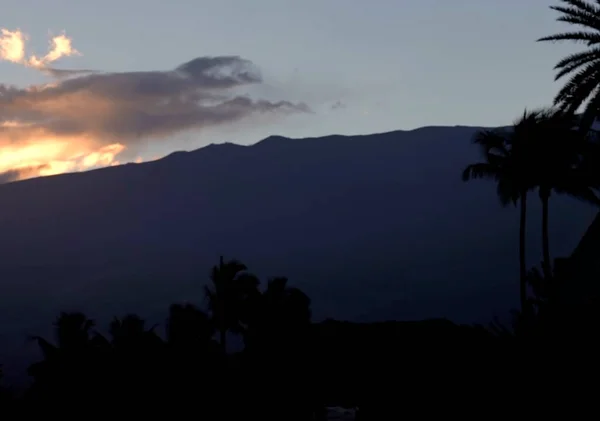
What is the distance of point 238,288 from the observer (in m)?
54.9

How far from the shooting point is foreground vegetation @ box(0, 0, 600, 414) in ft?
49.6

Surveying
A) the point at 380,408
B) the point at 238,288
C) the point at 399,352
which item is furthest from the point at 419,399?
the point at 238,288

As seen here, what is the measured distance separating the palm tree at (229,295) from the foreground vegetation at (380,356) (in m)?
1.82

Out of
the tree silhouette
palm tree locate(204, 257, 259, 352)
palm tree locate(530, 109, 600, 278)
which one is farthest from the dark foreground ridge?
palm tree locate(530, 109, 600, 278)

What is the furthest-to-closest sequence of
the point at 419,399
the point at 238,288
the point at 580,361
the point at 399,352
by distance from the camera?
1. the point at 238,288
2. the point at 399,352
3. the point at 419,399
4. the point at 580,361

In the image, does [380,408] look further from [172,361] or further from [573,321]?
[172,361]

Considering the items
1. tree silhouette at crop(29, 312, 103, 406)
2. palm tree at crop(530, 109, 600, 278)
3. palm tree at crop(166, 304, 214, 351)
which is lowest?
tree silhouette at crop(29, 312, 103, 406)

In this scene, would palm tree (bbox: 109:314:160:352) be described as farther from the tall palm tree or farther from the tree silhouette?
the tall palm tree

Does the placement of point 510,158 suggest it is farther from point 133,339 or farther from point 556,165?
point 133,339

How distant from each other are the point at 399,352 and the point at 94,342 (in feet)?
63.8

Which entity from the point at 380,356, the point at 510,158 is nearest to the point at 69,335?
the point at 380,356

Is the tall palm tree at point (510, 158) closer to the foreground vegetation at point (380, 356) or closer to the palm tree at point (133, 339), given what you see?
the foreground vegetation at point (380, 356)

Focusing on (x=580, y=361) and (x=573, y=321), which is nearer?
(x=580, y=361)

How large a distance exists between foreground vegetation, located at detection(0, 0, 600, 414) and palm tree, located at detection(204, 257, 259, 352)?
71.6 inches
